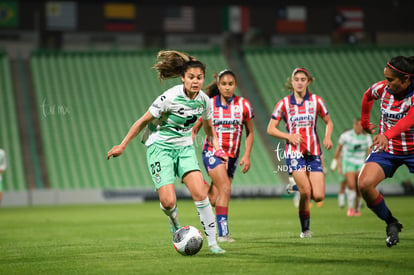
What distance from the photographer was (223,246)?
32.5 feet

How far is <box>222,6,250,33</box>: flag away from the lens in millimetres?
36094

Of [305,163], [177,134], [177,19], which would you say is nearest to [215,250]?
[177,134]

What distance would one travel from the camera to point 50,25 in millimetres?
34844

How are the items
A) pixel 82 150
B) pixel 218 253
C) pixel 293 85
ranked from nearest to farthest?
pixel 218 253 < pixel 293 85 < pixel 82 150

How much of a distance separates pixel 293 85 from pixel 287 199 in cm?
1740

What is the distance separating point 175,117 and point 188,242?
154 cm

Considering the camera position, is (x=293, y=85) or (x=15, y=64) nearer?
(x=293, y=85)

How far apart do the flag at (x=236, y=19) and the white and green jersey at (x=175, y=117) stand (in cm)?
2744

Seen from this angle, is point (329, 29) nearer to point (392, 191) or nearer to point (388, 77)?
point (392, 191)

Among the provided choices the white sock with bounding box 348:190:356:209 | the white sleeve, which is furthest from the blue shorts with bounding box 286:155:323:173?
the white sock with bounding box 348:190:356:209

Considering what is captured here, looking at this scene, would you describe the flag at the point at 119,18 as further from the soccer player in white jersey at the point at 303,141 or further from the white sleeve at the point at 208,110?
the white sleeve at the point at 208,110

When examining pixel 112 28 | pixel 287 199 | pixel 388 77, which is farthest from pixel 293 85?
pixel 112 28

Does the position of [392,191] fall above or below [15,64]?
below

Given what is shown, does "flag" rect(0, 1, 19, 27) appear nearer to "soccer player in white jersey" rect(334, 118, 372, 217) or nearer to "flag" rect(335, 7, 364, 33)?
"flag" rect(335, 7, 364, 33)
